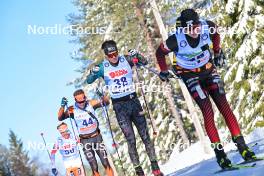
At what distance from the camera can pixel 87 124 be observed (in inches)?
465

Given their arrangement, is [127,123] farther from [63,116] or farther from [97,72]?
[63,116]

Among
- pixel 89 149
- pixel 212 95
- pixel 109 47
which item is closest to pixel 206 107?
pixel 212 95

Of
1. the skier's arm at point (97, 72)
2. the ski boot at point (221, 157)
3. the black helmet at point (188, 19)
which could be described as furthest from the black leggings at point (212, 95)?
the skier's arm at point (97, 72)

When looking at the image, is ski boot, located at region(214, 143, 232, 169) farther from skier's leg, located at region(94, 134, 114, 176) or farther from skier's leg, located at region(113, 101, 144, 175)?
skier's leg, located at region(94, 134, 114, 176)

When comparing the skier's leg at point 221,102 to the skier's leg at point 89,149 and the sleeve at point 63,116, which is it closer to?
the skier's leg at point 89,149

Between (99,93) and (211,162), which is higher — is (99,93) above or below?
above

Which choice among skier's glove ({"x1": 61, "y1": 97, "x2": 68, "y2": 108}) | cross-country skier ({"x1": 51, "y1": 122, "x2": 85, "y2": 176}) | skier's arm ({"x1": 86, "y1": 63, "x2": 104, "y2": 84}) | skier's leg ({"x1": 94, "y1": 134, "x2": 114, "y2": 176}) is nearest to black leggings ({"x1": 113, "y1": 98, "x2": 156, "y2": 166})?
skier's arm ({"x1": 86, "y1": 63, "x2": 104, "y2": 84})

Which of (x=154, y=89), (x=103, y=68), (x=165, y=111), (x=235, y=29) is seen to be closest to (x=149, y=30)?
(x=154, y=89)

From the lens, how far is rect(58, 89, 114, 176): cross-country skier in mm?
11633

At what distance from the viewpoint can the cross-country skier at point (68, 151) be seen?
14.7 meters

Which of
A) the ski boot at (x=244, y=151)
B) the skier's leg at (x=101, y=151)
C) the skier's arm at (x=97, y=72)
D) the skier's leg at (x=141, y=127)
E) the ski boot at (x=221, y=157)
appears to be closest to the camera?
the ski boot at (x=244, y=151)

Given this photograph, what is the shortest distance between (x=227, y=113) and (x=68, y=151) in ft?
29.1

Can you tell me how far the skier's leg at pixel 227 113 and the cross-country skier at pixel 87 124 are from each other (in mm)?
4819

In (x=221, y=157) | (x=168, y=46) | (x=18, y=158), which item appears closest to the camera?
(x=221, y=157)
